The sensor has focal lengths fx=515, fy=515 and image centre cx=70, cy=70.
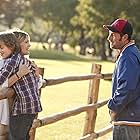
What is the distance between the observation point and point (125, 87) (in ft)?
15.3

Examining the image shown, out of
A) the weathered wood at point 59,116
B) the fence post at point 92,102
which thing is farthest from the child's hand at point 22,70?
the fence post at point 92,102

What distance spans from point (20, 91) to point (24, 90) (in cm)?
4

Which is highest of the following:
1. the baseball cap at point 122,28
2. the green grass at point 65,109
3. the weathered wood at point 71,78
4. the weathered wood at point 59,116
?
the baseball cap at point 122,28

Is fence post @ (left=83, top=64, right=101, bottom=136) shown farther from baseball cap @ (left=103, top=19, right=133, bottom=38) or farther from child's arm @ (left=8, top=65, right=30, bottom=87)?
child's arm @ (left=8, top=65, right=30, bottom=87)

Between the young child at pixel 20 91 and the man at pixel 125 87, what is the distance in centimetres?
78

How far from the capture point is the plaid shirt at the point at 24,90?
15.9 feet

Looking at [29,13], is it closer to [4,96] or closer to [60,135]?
[60,135]

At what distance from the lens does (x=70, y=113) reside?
25.5 ft

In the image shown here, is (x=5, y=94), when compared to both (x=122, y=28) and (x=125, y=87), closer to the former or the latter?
(x=125, y=87)

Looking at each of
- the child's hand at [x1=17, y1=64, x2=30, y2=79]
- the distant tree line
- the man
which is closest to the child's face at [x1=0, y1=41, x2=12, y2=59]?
the child's hand at [x1=17, y1=64, x2=30, y2=79]

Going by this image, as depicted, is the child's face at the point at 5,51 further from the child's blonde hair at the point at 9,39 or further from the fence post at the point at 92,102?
the fence post at the point at 92,102

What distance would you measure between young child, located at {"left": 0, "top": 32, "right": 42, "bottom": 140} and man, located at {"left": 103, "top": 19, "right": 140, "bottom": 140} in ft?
2.55

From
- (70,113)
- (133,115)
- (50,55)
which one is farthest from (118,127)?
(50,55)

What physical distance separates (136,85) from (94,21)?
2013 inches
